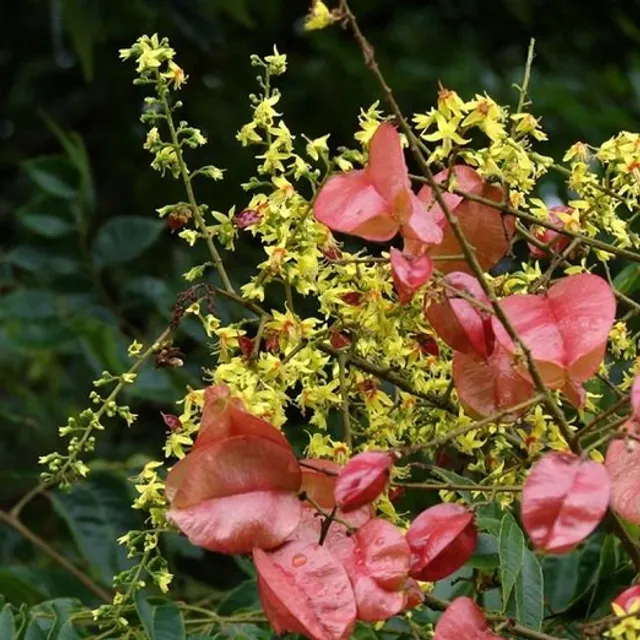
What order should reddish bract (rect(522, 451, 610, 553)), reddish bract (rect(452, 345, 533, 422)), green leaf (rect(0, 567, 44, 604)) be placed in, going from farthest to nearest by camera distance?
green leaf (rect(0, 567, 44, 604)) < reddish bract (rect(452, 345, 533, 422)) < reddish bract (rect(522, 451, 610, 553))

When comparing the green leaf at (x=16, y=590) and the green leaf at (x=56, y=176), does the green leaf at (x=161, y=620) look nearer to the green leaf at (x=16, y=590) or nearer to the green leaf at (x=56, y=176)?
the green leaf at (x=16, y=590)

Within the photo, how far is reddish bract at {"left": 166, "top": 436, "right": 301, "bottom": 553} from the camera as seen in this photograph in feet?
1.95

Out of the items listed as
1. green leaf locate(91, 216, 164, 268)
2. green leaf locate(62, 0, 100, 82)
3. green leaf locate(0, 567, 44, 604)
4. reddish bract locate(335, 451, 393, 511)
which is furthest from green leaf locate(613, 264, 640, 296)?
green leaf locate(62, 0, 100, 82)

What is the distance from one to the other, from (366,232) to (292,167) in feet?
0.29

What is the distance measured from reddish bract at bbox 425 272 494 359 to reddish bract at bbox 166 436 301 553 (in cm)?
9

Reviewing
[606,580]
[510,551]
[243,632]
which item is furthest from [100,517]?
[510,551]

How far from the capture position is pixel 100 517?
1.36 metres

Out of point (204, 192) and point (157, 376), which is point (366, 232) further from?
point (204, 192)

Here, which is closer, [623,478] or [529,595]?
[623,478]

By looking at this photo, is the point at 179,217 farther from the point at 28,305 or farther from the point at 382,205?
the point at 28,305

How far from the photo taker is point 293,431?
1239mm

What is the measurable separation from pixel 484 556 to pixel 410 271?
0.20 metres

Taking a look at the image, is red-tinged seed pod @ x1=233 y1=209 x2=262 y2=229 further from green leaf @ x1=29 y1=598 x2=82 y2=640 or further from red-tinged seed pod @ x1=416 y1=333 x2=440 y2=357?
green leaf @ x1=29 y1=598 x2=82 y2=640

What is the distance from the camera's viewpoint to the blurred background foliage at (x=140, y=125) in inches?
63.4
